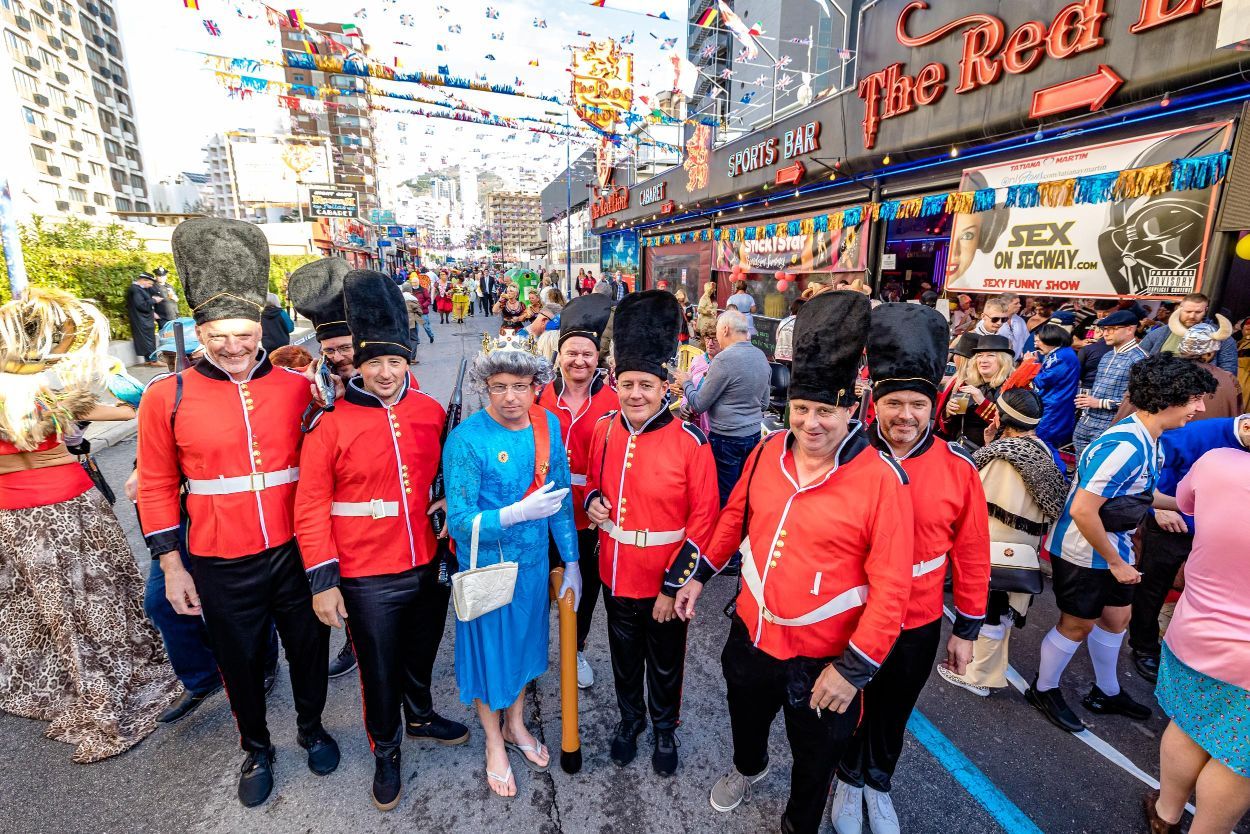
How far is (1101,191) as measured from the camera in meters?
6.23

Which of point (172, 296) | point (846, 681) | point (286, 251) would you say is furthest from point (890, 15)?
point (286, 251)

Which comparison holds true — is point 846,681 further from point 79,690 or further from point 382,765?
point 79,690

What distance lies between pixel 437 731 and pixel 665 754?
1183 millimetres

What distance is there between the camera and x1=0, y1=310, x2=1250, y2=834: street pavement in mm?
2467

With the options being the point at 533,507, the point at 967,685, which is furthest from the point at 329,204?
the point at 967,685

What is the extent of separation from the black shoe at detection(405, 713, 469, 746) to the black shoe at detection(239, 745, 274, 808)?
2.01ft

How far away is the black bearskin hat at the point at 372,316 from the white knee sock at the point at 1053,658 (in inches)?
145

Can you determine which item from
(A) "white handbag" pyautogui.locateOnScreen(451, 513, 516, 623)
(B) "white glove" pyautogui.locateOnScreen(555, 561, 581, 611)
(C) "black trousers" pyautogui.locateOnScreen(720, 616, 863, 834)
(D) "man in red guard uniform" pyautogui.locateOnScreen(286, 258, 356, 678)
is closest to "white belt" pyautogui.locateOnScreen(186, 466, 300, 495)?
(D) "man in red guard uniform" pyautogui.locateOnScreen(286, 258, 356, 678)

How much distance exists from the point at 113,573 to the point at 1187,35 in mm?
9424

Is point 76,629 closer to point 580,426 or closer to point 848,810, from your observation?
point 580,426

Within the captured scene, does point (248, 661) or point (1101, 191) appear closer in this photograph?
point (248, 661)

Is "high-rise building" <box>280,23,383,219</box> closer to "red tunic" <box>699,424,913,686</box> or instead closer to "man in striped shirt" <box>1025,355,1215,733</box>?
"red tunic" <box>699,424,913,686</box>

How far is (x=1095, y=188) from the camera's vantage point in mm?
6281

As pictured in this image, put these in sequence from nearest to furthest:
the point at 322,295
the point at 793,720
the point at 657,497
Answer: the point at 793,720 < the point at 657,497 < the point at 322,295
